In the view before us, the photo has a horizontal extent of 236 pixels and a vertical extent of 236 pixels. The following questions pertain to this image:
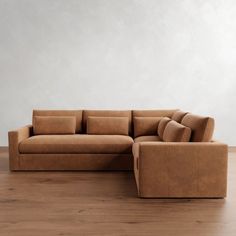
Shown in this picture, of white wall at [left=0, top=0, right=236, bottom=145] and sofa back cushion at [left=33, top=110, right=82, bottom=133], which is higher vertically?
white wall at [left=0, top=0, right=236, bottom=145]

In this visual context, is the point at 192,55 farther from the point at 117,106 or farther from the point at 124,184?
the point at 124,184

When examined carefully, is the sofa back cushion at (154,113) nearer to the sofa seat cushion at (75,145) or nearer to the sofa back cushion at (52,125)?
the sofa seat cushion at (75,145)

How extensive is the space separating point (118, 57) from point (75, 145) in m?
2.13

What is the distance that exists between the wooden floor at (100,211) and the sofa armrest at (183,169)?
104 mm

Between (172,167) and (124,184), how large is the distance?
2.56 feet

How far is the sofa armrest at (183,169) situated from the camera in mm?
3129

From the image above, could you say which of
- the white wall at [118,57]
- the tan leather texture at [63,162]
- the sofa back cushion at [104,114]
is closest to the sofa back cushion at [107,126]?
the sofa back cushion at [104,114]

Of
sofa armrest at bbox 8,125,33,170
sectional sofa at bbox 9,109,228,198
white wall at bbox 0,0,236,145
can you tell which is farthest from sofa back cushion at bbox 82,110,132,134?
sofa armrest at bbox 8,125,33,170

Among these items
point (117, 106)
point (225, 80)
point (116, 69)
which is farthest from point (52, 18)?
point (225, 80)

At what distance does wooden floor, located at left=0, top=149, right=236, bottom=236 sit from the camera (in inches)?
95.1

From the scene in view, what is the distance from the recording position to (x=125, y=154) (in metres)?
4.38

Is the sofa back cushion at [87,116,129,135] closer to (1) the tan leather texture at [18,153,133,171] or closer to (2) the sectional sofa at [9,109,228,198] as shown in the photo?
(2) the sectional sofa at [9,109,228,198]

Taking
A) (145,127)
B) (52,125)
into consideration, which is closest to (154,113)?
(145,127)

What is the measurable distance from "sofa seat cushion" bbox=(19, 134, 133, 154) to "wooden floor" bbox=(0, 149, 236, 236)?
57cm
